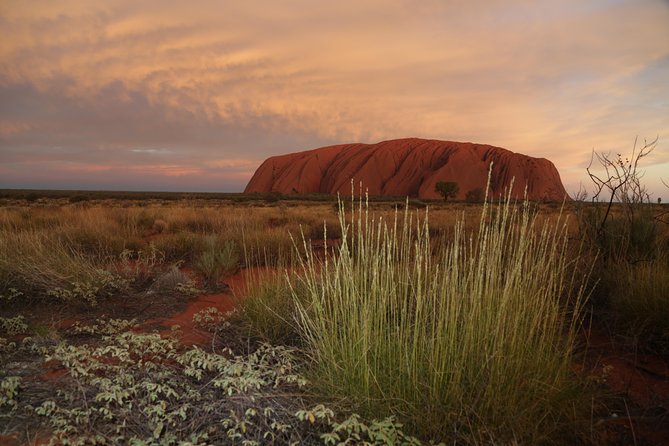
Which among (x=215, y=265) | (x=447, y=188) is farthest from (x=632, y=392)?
(x=447, y=188)

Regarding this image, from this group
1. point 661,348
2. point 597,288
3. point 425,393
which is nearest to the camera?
Result: point 425,393

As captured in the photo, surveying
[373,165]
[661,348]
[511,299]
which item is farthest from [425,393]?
[373,165]

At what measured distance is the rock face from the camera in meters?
62.8

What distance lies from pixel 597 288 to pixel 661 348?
3.97 feet

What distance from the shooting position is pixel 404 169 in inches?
2694

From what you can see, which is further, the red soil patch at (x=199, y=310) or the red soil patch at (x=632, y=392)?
the red soil patch at (x=199, y=310)

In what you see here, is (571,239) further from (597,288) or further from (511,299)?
(511,299)

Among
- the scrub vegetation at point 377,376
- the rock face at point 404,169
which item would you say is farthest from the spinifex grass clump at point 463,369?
the rock face at point 404,169

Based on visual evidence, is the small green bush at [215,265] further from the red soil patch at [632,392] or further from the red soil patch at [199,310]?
the red soil patch at [632,392]

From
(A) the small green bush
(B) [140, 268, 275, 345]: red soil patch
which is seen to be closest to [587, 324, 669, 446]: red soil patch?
(B) [140, 268, 275, 345]: red soil patch

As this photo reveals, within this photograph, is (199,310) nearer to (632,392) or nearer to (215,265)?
(215,265)

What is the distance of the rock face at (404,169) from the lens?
6275 cm

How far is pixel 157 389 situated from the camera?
2.57m

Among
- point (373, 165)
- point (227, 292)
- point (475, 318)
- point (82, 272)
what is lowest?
point (227, 292)
